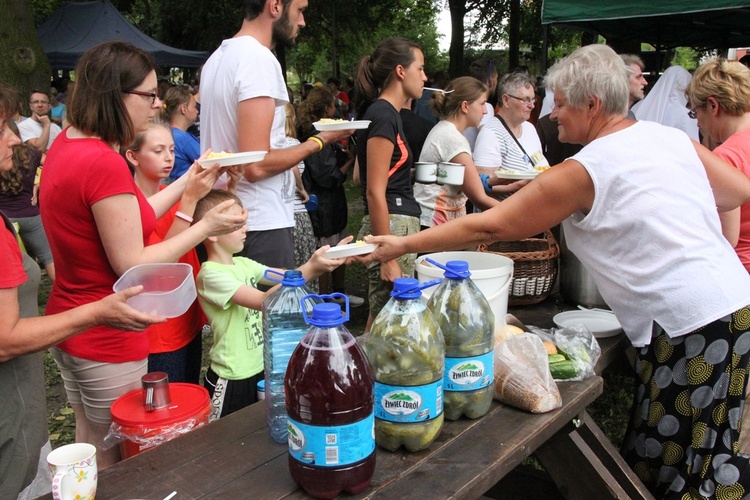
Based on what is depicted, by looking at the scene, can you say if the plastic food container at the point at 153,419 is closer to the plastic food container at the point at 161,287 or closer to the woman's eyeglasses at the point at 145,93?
the plastic food container at the point at 161,287

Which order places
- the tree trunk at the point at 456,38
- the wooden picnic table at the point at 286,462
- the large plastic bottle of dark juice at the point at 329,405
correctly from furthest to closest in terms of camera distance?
the tree trunk at the point at 456,38, the wooden picnic table at the point at 286,462, the large plastic bottle of dark juice at the point at 329,405

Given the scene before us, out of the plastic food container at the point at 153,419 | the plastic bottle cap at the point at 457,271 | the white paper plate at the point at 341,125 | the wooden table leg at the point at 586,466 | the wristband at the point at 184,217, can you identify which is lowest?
the wooden table leg at the point at 586,466

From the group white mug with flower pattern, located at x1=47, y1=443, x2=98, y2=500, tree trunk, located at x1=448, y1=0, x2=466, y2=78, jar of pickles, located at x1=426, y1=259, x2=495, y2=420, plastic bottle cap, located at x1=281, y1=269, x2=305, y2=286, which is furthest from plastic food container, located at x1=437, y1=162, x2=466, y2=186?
tree trunk, located at x1=448, y1=0, x2=466, y2=78

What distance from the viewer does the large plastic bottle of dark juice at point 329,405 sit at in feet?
4.15

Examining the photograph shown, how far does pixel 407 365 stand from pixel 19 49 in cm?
1056

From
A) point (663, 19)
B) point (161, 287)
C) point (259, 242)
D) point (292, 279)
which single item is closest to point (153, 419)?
point (161, 287)

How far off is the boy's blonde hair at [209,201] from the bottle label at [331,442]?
56.1 inches

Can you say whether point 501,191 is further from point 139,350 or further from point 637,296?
point 139,350

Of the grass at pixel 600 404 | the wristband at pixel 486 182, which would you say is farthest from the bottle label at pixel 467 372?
the wristband at pixel 486 182

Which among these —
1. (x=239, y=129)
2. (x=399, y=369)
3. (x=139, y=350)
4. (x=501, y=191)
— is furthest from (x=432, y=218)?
(x=399, y=369)

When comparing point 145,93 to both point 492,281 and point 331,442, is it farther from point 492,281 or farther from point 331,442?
point 331,442

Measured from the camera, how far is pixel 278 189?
116 inches

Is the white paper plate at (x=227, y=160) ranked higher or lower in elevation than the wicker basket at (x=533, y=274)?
higher

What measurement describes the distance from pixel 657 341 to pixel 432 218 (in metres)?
1.97
